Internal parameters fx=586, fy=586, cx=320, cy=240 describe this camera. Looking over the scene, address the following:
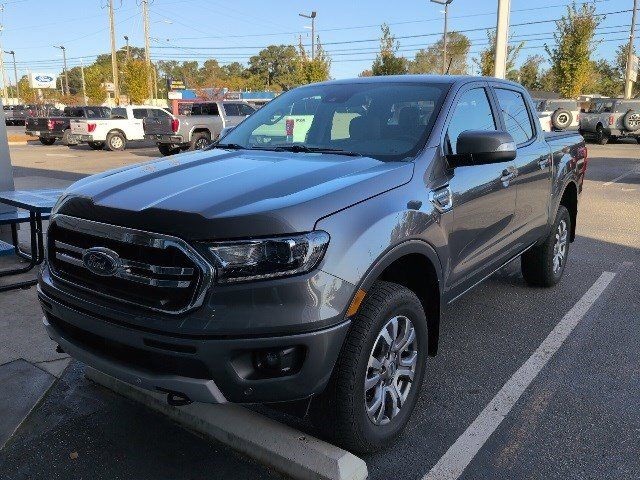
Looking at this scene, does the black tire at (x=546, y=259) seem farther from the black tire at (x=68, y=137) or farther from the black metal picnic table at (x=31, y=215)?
the black tire at (x=68, y=137)

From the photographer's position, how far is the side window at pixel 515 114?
4363 mm

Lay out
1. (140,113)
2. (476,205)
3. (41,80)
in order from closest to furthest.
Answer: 1. (476,205)
2. (140,113)
3. (41,80)

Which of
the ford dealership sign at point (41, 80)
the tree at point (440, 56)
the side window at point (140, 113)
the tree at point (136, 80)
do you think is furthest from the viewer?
the ford dealership sign at point (41, 80)

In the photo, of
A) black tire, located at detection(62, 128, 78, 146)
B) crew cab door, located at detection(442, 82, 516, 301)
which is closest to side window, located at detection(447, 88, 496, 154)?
crew cab door, located at detection(442, 82, 516, 301)

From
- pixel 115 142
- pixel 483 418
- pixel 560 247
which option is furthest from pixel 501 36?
pixel 115 142

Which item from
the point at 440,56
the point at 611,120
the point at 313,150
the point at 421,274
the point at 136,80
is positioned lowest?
the point at 421,274

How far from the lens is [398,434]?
9.75 ft

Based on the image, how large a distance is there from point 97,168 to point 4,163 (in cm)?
989

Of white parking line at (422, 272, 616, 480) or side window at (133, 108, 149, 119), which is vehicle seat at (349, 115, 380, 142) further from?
side window at (133, 108, 149, 119)

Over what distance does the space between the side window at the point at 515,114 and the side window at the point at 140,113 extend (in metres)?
21.8

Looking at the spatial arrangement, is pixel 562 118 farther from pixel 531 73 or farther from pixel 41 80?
pixel 41 80

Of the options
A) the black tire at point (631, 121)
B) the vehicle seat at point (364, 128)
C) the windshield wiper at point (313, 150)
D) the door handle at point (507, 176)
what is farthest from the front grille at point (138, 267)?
the black tire at point (631, 121)

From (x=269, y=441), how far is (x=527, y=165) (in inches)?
111

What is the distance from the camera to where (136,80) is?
45.0 meters
